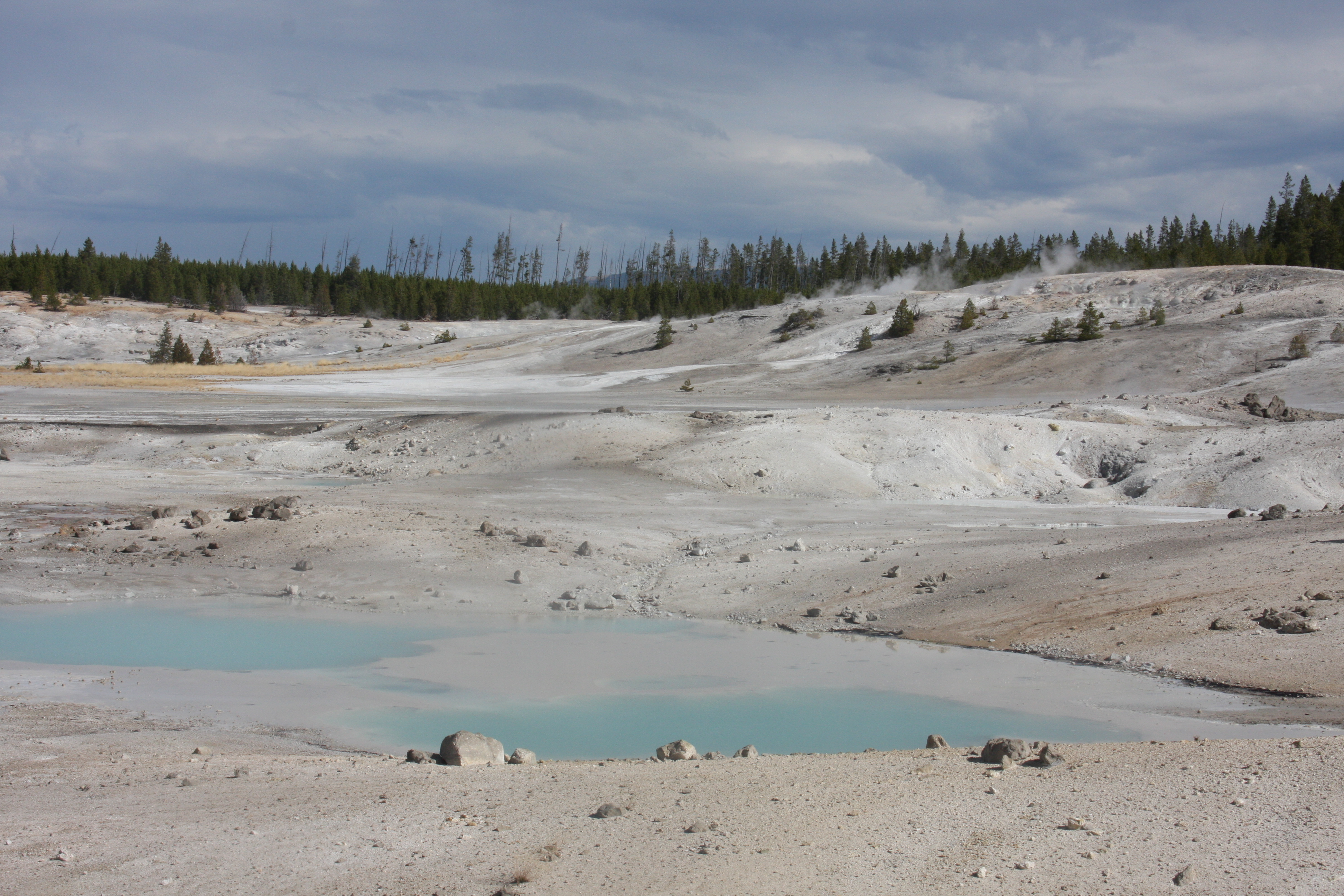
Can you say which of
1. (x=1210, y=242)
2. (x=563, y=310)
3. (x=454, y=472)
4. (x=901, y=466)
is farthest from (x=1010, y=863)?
(x=563, y=310)

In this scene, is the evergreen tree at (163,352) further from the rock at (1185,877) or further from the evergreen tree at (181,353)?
the rock at (1185,877)

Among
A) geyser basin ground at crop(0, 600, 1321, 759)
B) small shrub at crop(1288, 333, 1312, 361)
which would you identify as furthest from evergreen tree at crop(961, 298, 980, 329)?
geyser basin ground at crop(0, 600, 1321, 759)

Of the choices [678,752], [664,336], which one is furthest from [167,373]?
[678,752]

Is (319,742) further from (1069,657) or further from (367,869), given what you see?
(1069,657)

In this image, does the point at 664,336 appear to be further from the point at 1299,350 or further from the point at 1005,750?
the point at 1005,750

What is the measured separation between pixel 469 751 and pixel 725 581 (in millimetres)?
7784

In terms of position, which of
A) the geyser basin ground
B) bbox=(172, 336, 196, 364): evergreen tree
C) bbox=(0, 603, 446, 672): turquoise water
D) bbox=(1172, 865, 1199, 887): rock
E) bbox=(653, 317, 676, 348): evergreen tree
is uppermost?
bbox=(653, 317, 676, 348): evergreen tree

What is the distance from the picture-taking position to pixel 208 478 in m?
23.3

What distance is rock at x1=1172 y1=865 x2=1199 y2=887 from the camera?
4.75m

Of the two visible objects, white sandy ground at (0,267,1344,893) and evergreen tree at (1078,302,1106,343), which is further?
evergreen tree at (1078,302,1106,343)

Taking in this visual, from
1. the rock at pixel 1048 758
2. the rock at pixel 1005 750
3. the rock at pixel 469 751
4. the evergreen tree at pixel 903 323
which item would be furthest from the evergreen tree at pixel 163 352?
the rock at pixel 1048 758

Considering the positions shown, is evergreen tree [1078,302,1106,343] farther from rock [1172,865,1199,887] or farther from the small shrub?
rock [1172,865,1199,887]

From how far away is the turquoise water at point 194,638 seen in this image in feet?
34.8

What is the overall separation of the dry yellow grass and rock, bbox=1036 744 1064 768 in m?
46.9
